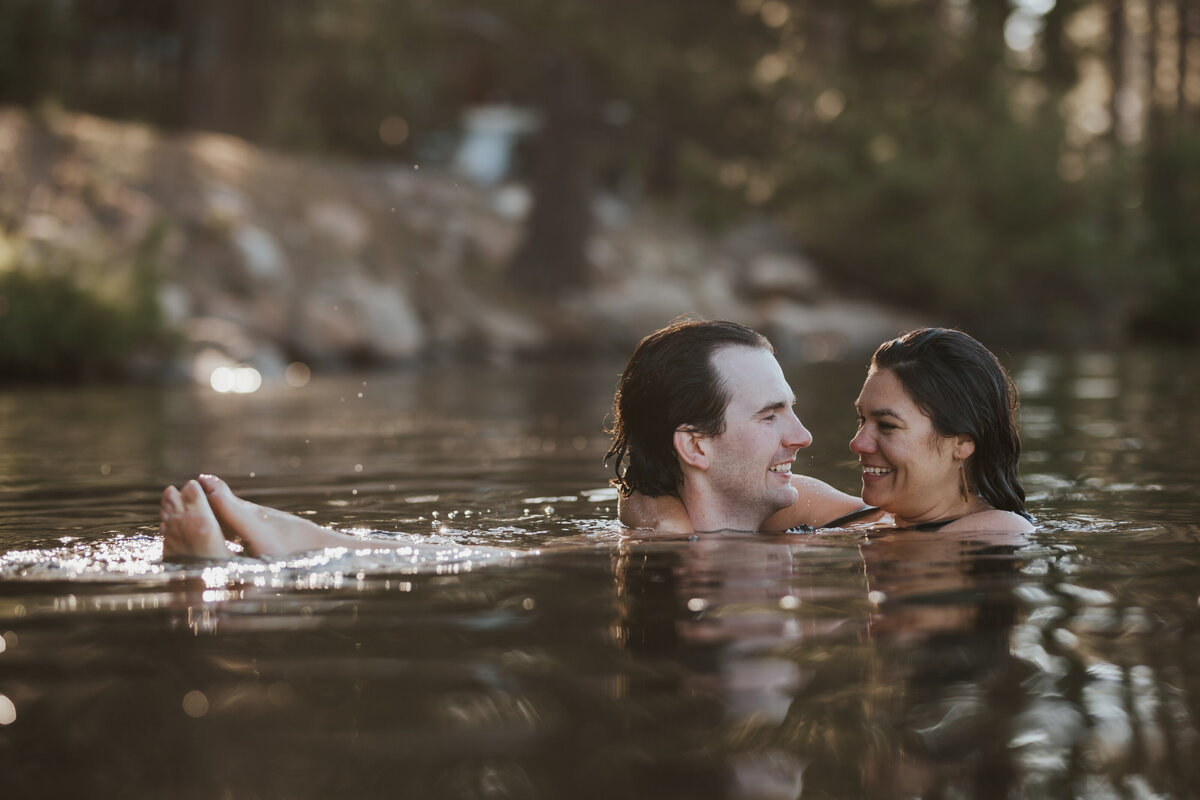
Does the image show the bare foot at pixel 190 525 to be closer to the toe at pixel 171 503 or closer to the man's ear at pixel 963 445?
the toe at pixel 171 503

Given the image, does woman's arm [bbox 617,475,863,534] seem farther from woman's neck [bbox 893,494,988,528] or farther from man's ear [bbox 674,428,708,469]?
woman's neck [bbox 893,494,988,528]

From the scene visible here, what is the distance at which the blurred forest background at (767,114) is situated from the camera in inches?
1141

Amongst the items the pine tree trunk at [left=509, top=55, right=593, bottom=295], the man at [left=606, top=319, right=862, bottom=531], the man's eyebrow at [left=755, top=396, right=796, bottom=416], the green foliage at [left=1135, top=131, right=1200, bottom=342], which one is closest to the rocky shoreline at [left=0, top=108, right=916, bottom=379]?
the pine tree trunk at [left=509, top=55, right=593, bottom=295]

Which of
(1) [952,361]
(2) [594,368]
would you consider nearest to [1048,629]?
(1) [952,361]

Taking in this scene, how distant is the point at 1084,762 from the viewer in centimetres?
273

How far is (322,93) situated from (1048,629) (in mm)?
38407

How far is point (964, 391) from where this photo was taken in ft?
18.1

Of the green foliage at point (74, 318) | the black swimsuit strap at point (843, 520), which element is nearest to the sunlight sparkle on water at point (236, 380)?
the green foliage at point (74, 318)

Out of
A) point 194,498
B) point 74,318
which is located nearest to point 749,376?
point 194,498

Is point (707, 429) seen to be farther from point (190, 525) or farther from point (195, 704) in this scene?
→ point (195, 704)

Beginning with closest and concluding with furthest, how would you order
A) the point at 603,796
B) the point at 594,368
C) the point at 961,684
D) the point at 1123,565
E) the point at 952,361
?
the point at 603,796 < the point at 961,684 < the point at 1123,565 < the point at 952,361 < the point at 594,368

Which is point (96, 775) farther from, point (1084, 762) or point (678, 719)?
point (1084, 762)

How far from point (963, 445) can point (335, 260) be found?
21.5 meters

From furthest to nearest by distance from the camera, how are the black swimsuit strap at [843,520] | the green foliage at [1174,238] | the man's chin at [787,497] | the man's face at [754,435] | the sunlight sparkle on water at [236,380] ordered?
the green foliage at [1174,238], the sunlight sparkle on water at [236,380], the black swimsuit strap at [843,520], the man's chin at [787,497], the man's face at [754,435]
